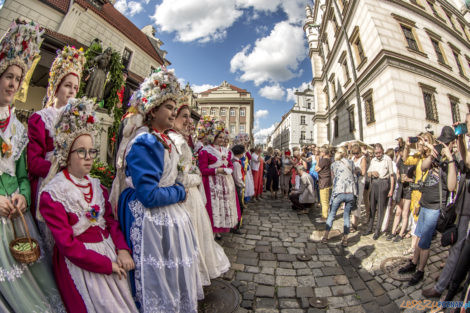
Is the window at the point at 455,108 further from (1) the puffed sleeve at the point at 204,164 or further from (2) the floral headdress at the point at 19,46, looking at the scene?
(2) the floral headdress at the point at 19,46

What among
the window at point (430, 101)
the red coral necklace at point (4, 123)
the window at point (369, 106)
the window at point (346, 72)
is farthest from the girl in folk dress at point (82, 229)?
the window at point (346, 72)

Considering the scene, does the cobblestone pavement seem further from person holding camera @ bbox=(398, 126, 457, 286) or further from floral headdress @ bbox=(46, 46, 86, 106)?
floral headdress @ bbox=(46, 46, 86, 106)

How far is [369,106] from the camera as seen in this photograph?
1259cm

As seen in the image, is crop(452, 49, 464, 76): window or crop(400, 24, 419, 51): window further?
crop(452, 49, 464, 76): window

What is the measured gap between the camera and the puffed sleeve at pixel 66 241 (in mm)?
1267

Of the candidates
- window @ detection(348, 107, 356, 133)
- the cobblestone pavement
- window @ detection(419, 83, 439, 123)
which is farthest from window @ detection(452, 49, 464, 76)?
the cobblestone pavement

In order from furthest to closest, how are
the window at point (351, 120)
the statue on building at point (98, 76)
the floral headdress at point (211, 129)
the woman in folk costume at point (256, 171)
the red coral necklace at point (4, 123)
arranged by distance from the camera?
the window at point (351, 120) < the woman in folk costume at point (256, 171) < the statue on building at point (98, 76) < the floral headdress at point (211, 129) < the red coral necklace at point (4, 123)

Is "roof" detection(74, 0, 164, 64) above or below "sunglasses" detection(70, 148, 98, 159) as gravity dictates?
above

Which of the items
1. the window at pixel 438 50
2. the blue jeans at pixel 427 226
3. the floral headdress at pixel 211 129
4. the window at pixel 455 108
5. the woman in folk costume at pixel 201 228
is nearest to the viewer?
the woman in folk costume at pixel 201 228

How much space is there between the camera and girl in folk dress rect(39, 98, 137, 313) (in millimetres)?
1301

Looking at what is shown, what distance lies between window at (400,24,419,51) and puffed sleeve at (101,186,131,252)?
1737cm

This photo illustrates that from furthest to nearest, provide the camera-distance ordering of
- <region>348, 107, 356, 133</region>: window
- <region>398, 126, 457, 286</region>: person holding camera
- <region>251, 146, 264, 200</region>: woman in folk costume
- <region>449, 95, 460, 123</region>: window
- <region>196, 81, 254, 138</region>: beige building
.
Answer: <region>196, 81, 254, 138</region>: beige building
<region>348, 107, 356, 133</region>: window
<region>449, 95, 460, 123</region>: window
<region>251, 146, 264, 200</region>: woman in folk costume
<region>398, 126, 457, 286</region>: person holding camera

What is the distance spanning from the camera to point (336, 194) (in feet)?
14.9

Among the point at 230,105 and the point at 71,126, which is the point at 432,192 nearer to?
the point at 71,126
